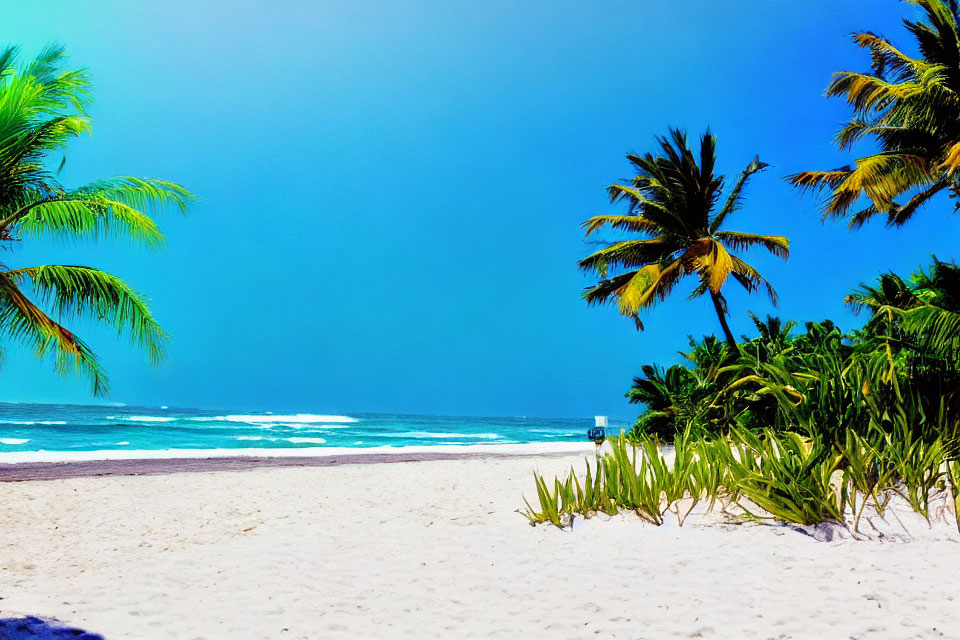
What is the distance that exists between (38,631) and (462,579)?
2370 mm

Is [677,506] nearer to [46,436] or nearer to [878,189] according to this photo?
[878,189]

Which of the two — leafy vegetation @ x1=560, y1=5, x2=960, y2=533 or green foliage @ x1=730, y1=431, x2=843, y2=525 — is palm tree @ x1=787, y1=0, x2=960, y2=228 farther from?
green foliage @ x1=730, y1=431, x2=843, y2=525

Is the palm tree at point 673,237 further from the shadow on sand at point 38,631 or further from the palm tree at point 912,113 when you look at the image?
the shadow on sand at point 38,631

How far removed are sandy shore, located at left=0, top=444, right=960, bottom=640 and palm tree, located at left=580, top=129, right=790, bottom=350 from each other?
1072 centimetres

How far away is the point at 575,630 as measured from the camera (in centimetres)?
306

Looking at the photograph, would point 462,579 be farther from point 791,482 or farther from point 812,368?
point 812,368

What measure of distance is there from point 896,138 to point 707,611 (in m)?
12.8

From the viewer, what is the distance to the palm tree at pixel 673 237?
593 inches


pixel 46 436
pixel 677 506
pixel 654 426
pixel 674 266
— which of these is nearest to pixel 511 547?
pixel 677 506

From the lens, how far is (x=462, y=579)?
12.9ft

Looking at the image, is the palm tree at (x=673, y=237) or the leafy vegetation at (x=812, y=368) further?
the palm tree at (x=673, y=237)

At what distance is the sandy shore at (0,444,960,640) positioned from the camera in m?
3.09

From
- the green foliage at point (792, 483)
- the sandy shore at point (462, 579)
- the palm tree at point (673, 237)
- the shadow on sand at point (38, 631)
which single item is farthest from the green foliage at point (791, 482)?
the palm tree at point (673, 237)

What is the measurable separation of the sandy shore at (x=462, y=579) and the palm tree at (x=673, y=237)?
1072 cm
